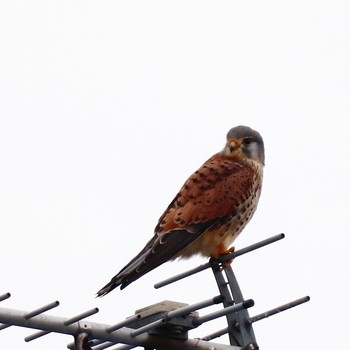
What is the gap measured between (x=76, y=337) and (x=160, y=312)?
53 centimetres

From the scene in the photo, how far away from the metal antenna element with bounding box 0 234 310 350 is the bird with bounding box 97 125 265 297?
1.26m

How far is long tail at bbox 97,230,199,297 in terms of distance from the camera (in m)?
5.35

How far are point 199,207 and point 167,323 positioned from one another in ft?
8.96

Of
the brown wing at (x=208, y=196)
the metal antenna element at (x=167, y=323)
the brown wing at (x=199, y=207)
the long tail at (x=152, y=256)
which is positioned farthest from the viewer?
the brown wing at (x=208, y=196)

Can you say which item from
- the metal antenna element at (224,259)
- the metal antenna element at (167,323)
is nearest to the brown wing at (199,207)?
the metal antenna element at (224,259)

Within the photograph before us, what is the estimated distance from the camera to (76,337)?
3.76 m

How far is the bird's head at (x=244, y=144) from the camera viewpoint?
7801mm

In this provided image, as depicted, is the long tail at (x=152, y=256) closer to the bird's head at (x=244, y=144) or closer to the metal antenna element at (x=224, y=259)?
the metal antenna element at (x=224, y=259)

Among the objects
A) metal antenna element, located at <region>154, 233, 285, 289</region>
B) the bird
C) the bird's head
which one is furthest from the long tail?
the bird's head

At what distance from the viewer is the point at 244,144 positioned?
7.88 metres

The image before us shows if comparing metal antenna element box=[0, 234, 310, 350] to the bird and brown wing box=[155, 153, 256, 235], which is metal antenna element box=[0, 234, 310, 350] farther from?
brown wing box=[155, 153, 256, 235]

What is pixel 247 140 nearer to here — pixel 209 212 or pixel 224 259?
pixel 209 212

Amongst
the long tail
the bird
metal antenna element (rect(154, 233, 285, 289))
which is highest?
the bird

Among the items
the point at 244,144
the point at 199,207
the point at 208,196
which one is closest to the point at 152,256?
the point at 199,207
